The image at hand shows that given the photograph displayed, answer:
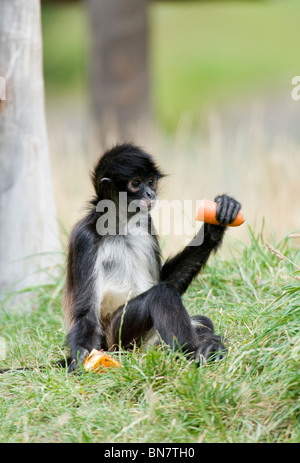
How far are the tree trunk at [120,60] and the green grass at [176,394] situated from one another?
32.1 ft

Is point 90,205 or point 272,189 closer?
point 90,205

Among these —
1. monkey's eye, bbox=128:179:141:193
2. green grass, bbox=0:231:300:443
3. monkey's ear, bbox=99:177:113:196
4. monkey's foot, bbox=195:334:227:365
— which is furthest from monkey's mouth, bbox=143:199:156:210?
monkey's foot, bbox=195:334:227:365

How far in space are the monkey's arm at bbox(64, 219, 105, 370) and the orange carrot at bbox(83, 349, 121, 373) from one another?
0.50 feet

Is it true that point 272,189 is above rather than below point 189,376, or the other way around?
above

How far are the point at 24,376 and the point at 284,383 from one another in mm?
1817

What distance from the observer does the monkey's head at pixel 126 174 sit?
5.25m

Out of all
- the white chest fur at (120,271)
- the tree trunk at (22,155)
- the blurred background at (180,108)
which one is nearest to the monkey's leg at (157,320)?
the white chest fur at (120,271)

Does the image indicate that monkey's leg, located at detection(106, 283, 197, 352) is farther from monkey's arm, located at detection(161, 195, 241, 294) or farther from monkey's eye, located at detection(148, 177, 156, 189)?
monkey's eye, located at detection(148, 177, 156, 189)

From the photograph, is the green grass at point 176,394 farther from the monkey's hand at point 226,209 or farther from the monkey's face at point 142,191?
the monkey's face at point 142,191

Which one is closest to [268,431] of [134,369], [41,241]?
[134,369]

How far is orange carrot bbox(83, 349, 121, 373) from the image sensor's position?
4648mm

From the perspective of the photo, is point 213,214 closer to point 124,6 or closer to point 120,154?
point 120,154

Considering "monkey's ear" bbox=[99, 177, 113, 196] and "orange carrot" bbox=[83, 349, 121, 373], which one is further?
"monkey's ear" bbox=[99, 177, 113, 196]

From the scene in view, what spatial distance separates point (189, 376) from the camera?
4.29 meters
